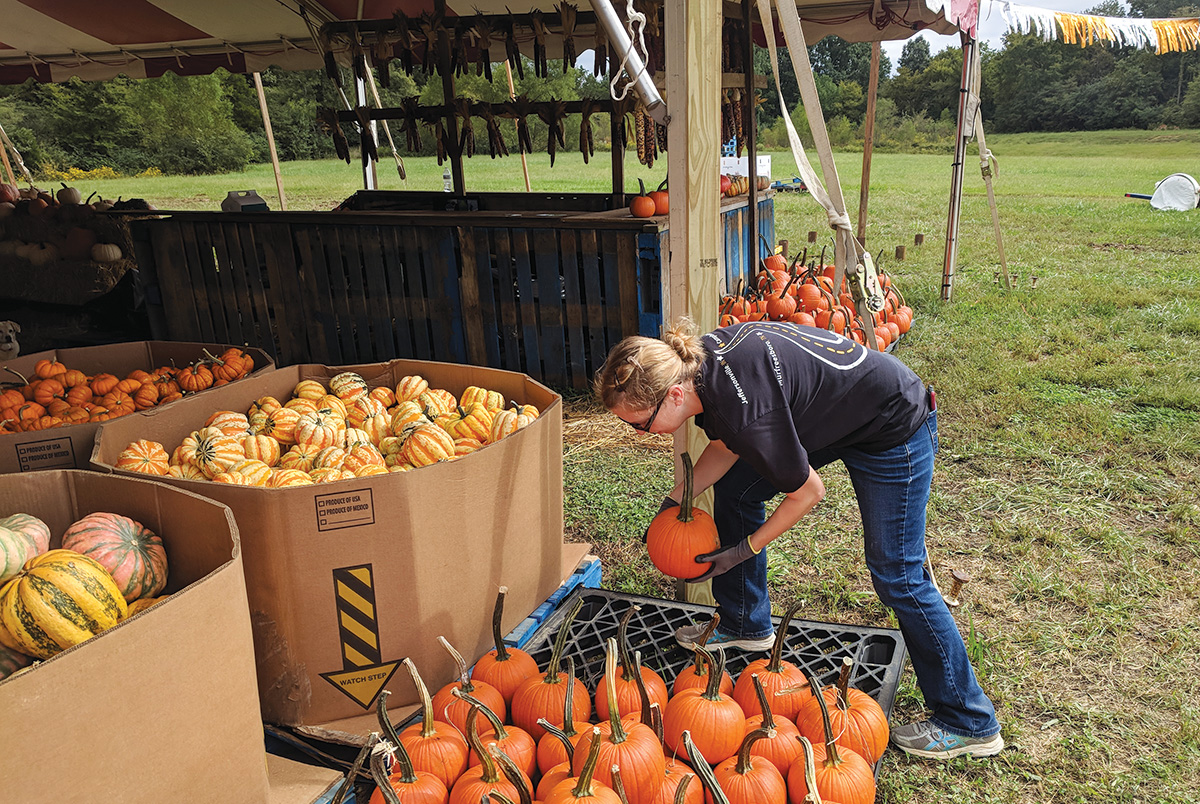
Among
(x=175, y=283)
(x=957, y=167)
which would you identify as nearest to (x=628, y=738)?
(x=175, y=283)

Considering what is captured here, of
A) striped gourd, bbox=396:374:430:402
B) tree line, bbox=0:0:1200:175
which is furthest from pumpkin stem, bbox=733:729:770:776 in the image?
tree line, bbox=0:0:1200:175

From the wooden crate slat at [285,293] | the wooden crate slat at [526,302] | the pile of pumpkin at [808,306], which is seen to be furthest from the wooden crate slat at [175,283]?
the pile of pumpkin at [808,306]

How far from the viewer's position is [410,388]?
11.5ft

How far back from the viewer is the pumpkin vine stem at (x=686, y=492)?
269cm

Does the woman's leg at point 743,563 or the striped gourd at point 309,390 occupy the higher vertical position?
the striped gourd at point 309,390

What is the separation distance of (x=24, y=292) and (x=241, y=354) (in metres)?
5.33

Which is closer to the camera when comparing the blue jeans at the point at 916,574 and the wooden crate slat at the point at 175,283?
the blue jeans at the point at 916,574

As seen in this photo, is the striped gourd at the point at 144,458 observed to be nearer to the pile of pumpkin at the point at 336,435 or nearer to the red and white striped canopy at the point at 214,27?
the pile of pumpkin at the point at 336,435

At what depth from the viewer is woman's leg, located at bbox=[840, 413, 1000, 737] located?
8.23 ft

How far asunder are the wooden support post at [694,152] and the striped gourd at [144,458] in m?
1.89

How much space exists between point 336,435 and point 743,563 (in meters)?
1.64

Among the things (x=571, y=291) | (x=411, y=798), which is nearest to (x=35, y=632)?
(x=411, y=798)

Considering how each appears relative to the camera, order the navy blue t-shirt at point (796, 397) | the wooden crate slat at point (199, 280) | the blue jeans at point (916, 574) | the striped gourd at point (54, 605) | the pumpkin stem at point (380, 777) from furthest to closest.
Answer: the wooden crate slat at point (199, 280)
the blue jeans at point (916, 574)
the navy blue t-shirt at point (796, 397)
the striped gourd at point (54, 605)
the pumpkin stem at point (380, 777)

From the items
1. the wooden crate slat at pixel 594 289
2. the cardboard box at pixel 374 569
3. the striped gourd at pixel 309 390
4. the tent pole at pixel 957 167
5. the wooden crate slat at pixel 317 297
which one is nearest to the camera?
the cardboard box at pixel 374 569
